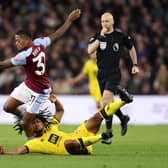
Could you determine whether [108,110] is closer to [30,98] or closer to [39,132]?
[39,132]

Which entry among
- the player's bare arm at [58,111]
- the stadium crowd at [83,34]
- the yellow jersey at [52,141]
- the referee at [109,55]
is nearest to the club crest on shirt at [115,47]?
the referee at [109,55]

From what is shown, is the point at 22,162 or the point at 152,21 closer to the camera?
the point at 22,162

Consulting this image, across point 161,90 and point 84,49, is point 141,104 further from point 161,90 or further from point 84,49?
point 84,49

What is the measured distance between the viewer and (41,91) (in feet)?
39.0

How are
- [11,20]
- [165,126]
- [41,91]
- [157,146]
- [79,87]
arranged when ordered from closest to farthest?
[41,91], [157,146], [165,126], [79,87], [11,20]

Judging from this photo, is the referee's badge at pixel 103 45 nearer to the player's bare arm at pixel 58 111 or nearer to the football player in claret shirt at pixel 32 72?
the football player in claret shirt at pixel 32 72

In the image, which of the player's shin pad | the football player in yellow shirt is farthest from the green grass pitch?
the football player in yellow shirt

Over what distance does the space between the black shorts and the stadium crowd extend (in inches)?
263

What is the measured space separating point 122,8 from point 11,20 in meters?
3.25

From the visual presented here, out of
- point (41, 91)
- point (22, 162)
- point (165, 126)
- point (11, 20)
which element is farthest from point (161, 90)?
point (22, 162)

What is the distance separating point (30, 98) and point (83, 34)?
33.6ft

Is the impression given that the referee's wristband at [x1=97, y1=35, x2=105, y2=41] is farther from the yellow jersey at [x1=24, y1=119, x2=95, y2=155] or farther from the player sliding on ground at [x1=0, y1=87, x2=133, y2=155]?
the yellow jersey at [x1=24, y1=119, x2=95, y2=155]

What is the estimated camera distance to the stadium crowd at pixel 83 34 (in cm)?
2064

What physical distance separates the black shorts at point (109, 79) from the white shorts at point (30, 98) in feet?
5.98
